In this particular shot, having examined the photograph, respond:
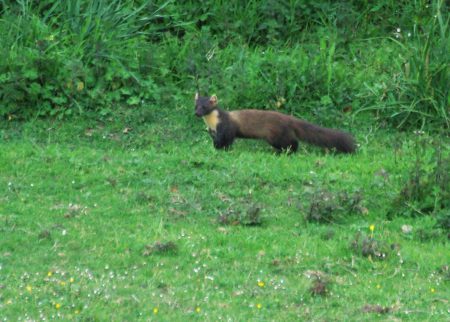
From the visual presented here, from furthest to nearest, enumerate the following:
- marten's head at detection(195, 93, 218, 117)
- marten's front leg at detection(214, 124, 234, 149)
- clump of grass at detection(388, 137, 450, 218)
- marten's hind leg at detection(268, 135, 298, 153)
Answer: marten's head at detection(195, 93, 218, 117), marten's front leg at detection(214, 124, 234, 149), marten's hind leg at detection(268, 135, 298, 153), clump of grass at detection(388, 137, 450, 218)

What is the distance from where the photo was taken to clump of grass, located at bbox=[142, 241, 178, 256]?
26.0ft

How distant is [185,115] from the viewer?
39.9 ft

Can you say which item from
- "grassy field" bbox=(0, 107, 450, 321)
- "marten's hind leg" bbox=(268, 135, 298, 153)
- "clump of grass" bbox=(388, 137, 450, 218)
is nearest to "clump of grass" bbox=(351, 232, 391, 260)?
"grassy field" bbox=(0, 107, 450, 321)

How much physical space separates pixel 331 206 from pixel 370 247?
976mm

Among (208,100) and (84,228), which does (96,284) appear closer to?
(84,228)

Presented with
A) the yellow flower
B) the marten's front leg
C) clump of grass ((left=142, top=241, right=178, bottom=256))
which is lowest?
the marten's front leg

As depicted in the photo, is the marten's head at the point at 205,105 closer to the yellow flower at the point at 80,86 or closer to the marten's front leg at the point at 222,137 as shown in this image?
the marten's front leg at the point at 222,137

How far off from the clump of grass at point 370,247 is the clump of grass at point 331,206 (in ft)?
2.58

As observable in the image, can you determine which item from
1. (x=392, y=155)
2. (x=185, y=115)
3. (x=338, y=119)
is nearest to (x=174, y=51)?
(x=185, y=115)

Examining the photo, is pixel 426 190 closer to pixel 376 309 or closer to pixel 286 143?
pixel 376 309

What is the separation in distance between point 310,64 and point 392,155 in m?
1.97

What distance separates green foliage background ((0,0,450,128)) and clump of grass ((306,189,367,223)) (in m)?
3.07

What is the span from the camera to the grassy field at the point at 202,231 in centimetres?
700

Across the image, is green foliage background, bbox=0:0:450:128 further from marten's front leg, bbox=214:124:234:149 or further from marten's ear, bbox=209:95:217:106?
marten's front leg, bbox=214:124:234:149
